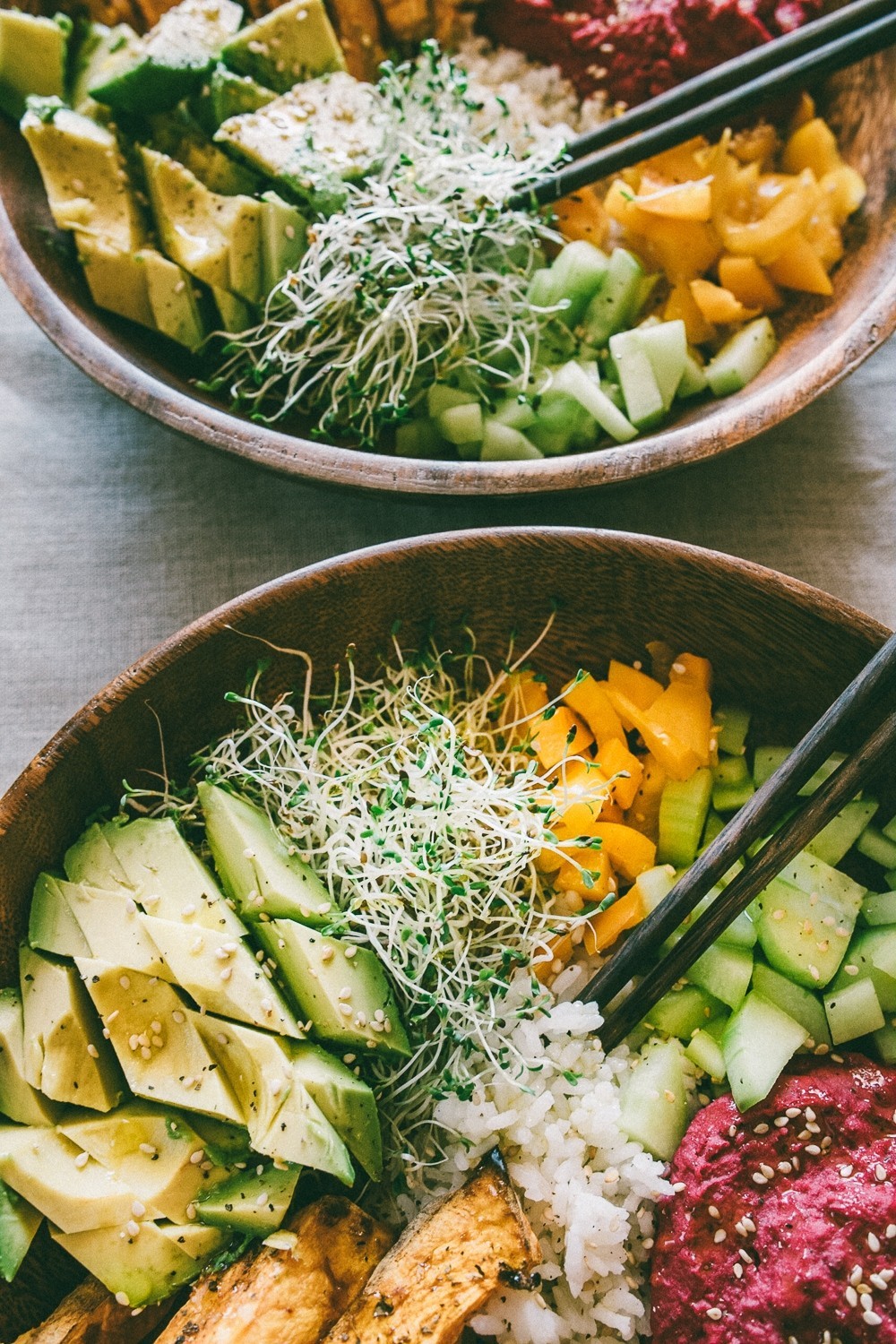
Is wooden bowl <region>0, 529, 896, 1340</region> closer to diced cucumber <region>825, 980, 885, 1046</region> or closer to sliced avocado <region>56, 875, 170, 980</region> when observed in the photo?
sliced avocado <region>56, 875, 170, 980</region>

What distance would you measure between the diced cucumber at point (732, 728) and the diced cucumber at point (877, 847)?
0.23 meters

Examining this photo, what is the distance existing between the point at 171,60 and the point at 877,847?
1843mm

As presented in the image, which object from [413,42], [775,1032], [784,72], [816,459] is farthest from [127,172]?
[775,1032]

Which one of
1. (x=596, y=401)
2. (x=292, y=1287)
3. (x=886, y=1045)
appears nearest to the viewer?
(x=292, y=1287)

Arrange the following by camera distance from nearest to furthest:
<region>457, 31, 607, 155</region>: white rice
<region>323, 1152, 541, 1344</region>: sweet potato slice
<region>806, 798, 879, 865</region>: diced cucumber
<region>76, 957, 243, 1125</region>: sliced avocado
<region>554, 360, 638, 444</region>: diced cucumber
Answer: <region>323, 1152, 541, 1344</region>: sweet potato slice < <region>76, 957, 243, 1125</region>: sliced avocado < <region>806, 798, 879, 865</region>: diced cucumber < <region>554, 360, 638, 444</region>: diced cucumber < <region>457, 31, 607, 155</region>: white rice

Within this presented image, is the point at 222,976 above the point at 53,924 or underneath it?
above

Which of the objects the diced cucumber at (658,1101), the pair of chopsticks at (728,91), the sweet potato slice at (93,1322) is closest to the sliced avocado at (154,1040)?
the sweet potato slice at (93,1322)

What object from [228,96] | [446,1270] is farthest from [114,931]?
[228,96]

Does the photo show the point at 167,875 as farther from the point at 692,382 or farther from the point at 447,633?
the point at 692,382

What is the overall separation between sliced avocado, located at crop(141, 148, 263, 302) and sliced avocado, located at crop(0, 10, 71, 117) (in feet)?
0.90

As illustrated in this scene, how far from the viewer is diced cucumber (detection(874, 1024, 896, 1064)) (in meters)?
1.60

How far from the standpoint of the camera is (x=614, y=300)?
1970 mm

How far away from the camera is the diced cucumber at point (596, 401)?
6.15ft

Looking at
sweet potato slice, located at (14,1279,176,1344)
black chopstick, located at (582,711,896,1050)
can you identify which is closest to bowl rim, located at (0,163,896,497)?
black chopstick, located at (582,711,896,1050)
